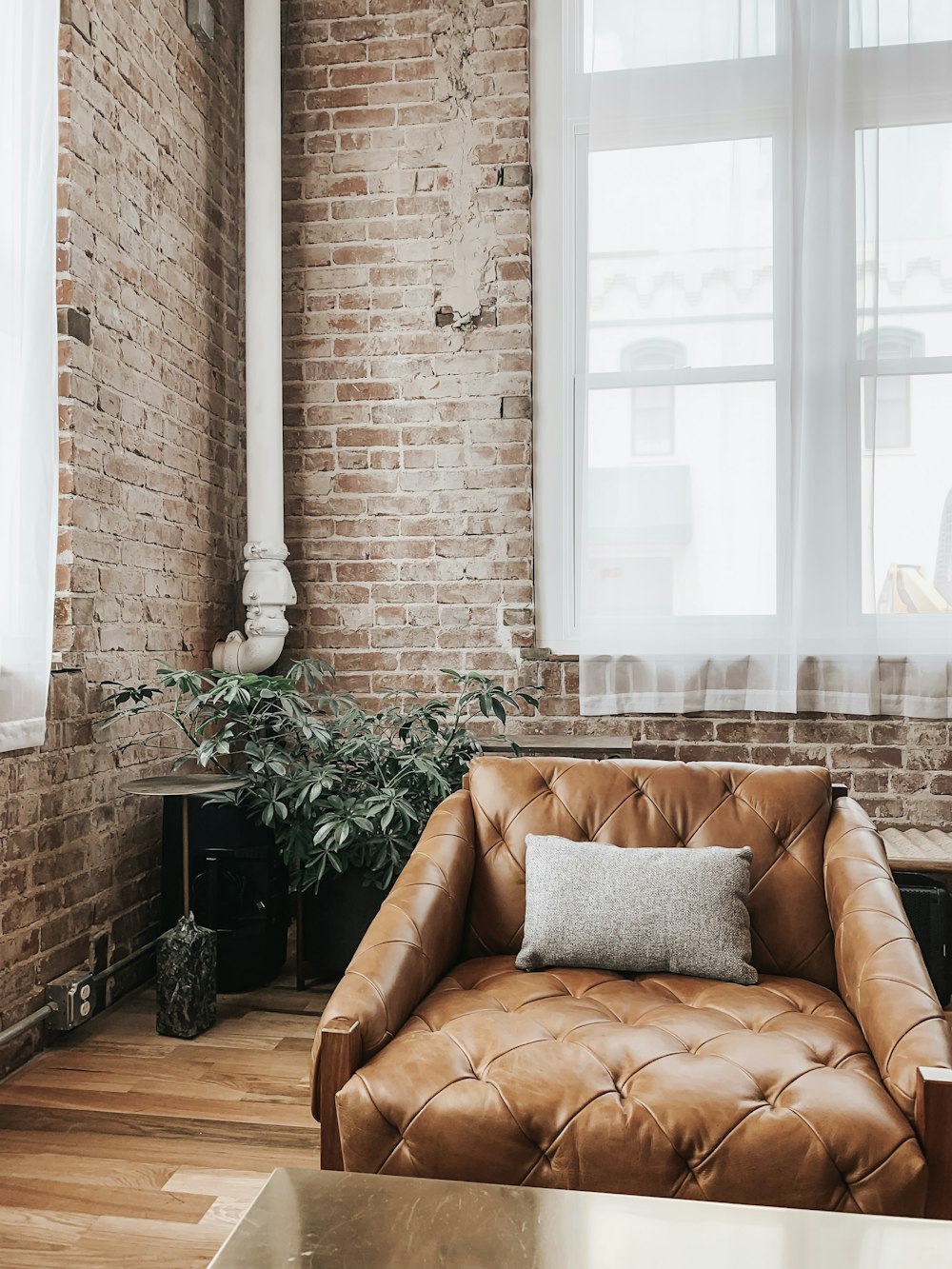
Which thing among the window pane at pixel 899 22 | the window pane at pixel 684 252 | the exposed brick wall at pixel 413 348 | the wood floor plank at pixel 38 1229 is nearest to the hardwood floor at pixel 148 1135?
the wood floor plank at pixel 38 1229

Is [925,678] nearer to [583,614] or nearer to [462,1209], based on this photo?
[583,614]

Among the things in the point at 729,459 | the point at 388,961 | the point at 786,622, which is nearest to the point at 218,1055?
the point at 388,961

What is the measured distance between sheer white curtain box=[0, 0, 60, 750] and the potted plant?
0.43 meters

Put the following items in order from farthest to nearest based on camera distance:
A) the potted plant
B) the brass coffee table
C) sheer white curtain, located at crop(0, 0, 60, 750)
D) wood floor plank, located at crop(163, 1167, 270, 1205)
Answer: the potted plant < sheer white curtain, located at crop(0, 0, 60, 750) < wood floor plank, located at crop(163, 1167, 270, 1205) < the brass coffee table

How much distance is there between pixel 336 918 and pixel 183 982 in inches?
19.9

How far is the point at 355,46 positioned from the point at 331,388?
125 cm

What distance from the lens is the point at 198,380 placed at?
3541mm

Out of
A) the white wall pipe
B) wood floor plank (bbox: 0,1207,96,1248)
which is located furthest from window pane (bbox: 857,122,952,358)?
wood floor plank (bbox: 0,1207,96,1248)

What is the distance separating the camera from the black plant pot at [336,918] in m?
3.02

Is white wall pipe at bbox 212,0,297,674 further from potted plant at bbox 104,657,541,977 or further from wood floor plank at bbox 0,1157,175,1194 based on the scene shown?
wood floor plank at bbox 0,1157,175,1194

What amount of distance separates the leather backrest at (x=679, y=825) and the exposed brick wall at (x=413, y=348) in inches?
50.4

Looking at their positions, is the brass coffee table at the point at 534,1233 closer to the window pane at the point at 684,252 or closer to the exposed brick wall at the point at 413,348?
the exposed brick wall at the point at 413,348

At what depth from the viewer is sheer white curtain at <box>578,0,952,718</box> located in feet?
11.0

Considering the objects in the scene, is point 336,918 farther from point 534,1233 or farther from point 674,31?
point 674,31
